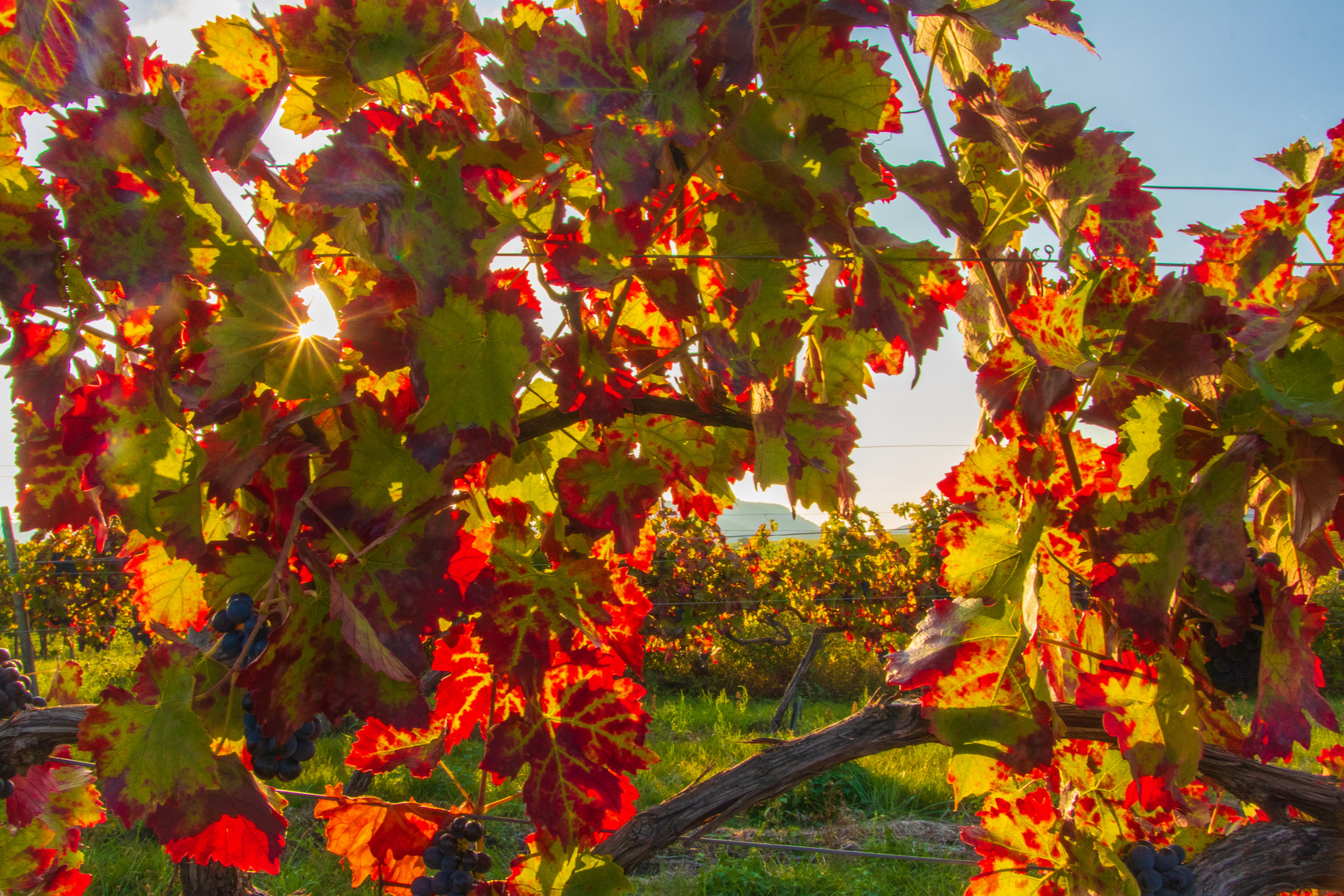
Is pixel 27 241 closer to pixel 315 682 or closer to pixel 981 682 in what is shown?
pixel 315 682

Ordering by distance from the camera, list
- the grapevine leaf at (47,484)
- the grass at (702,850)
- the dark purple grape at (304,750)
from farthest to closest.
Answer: the grass at (702,850)
the dark purple grape at (304,750)
the grapevine leaf at (47,484)

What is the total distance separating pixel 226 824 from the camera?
30.4 inches

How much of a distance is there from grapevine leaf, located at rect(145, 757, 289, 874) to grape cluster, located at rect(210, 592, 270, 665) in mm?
109

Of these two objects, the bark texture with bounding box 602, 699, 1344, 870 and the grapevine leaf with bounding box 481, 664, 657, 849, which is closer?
the grapevine leaf with bounding box 481, 664, 657, 849

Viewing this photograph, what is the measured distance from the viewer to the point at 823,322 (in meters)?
0.92

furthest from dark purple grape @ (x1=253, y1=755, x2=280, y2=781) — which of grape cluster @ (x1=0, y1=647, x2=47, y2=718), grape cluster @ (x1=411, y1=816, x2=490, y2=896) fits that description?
grape cluster @ (x1=0, y1=647, x2=47, y2=718)

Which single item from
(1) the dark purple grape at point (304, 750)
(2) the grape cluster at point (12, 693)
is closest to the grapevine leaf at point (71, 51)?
(1) the dark purple grape at point (304, 750)

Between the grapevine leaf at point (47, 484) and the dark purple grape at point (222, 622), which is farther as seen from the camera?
the grapevine leaf at point (47, 484)

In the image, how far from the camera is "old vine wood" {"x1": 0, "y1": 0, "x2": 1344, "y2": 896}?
25.9 inches

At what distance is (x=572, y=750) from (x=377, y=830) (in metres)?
0.58

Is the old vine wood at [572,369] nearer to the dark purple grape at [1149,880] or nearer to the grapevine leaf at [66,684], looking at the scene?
the dark purple grape at [1149,880]

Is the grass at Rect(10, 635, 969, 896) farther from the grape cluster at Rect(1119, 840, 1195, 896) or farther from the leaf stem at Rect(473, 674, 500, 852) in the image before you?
the leaf stem at Rect(473, 674, 500, 852)

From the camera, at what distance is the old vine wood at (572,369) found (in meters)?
0.66

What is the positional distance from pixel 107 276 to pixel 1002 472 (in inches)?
35.2
